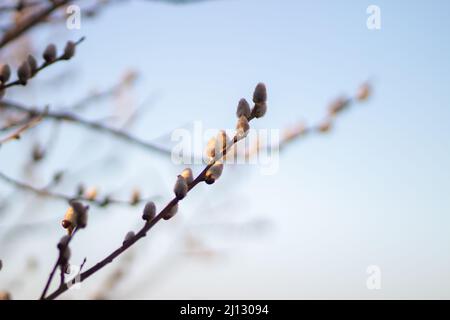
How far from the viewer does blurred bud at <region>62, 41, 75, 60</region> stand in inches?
Result: 52.5

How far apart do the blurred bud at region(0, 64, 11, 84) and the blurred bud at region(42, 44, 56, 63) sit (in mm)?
143

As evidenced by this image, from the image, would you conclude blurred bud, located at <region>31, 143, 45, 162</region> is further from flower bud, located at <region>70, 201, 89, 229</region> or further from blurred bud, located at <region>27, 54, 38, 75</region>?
flower bud, located at <region>70, 201, 89, 229</region>

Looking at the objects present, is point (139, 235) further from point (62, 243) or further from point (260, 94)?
A: point (260, 94)

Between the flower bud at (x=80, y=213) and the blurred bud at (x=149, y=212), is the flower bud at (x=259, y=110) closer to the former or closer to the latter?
the blurred bud at (x=149, y=212)

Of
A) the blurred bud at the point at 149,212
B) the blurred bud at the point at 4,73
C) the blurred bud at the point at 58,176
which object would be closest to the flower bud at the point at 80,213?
the blurred bud at the point at 149,212

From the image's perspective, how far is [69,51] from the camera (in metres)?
1.34

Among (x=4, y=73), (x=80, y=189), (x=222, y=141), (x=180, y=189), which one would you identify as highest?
(x=4, y=73)

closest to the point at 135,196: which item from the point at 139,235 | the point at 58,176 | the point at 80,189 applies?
the point at 80,189

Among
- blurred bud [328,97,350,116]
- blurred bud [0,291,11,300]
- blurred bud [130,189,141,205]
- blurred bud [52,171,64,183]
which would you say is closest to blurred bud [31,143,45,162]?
blurred bud [52,171,64,183]

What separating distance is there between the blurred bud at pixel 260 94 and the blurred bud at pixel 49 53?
0.69 meters

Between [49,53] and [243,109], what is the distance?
685mm

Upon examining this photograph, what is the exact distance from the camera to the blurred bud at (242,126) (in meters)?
0.94
